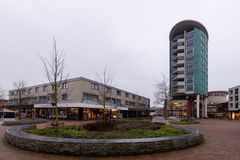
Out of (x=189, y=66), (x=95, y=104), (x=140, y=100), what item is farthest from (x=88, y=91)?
(x=140, y=100)

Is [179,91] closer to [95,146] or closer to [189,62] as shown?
[189,62]

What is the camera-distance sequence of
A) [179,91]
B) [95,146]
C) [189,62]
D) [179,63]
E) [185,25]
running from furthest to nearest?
[185,25] → [179,63] → [179,91] → [189,62] → [95,146]

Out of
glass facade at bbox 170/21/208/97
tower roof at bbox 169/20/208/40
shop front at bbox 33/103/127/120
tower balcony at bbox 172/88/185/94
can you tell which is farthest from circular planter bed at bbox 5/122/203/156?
tower roof at bbox 169/20/208/40

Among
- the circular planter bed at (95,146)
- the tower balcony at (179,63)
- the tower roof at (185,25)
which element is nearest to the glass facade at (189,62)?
the tower balcony at (179,63)

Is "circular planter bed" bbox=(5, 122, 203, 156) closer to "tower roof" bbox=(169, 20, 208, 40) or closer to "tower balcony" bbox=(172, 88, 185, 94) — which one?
"tower balcony" bbox=(172, 88, 185, 94)

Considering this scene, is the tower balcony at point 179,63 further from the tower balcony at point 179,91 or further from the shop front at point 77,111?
the shop front at point 77,111

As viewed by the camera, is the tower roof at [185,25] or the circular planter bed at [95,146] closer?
the circular planter bed at [95,146]

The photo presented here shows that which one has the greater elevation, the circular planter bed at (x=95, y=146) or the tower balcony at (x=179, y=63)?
the tower balcony at (x=179, y=63)

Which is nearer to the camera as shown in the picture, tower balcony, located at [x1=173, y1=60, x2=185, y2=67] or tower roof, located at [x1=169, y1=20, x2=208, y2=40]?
tower balcony, located at [x1=173, y1=60, x2=185, y2=67]

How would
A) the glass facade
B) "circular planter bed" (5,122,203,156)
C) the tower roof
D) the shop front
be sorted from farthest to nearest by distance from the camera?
the tower roof < the glass facade < the shop front < "circular planter bed" (5,122,203,156)


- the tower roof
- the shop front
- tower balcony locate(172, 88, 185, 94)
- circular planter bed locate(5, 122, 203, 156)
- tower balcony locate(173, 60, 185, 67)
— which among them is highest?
the tower roof

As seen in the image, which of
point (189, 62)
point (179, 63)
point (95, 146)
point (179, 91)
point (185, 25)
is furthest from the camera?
point (185, 25)

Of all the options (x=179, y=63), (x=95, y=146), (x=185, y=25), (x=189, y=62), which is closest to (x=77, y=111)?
(x=95, y=146)

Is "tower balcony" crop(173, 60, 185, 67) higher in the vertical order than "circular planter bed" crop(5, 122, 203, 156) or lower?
higher
